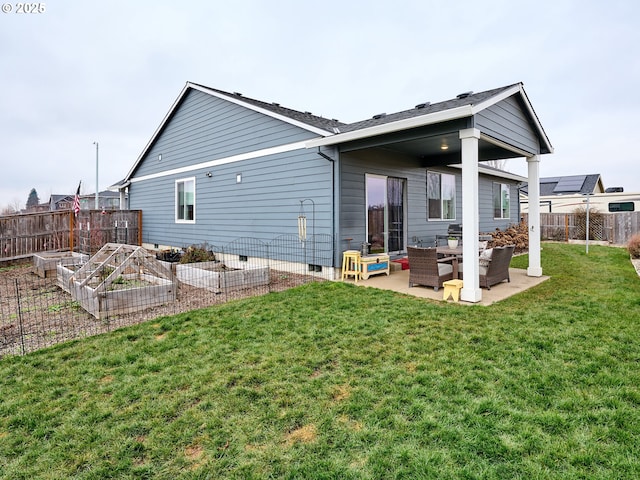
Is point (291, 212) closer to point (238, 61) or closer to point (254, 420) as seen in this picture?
point (254, 420)

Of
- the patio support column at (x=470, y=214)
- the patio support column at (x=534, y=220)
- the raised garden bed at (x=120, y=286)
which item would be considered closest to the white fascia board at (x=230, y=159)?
the patio support column at (x=470, y=214)

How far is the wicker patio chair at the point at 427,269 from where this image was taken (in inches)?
237

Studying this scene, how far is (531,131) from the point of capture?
292 inches

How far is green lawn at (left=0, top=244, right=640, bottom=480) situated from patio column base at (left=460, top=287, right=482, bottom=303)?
743mm

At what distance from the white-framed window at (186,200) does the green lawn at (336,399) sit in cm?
724

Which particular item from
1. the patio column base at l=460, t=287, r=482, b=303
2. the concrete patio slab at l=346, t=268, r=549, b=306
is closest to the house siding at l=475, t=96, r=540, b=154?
the patio column base at l=460, t=287, r=482, b=303

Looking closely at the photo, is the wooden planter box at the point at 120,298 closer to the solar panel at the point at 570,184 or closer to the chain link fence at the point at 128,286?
the chain link fence at the point at 128,286

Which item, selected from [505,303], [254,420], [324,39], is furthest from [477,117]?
[324,39]

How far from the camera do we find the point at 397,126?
5.73 meters

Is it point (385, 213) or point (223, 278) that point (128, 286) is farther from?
point (385, 213)

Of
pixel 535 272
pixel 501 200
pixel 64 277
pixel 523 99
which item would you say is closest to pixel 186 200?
pixel 64 277

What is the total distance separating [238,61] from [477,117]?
13.2 metres

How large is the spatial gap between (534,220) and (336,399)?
694 centimetres

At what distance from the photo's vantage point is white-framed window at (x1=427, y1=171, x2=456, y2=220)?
1021cm
